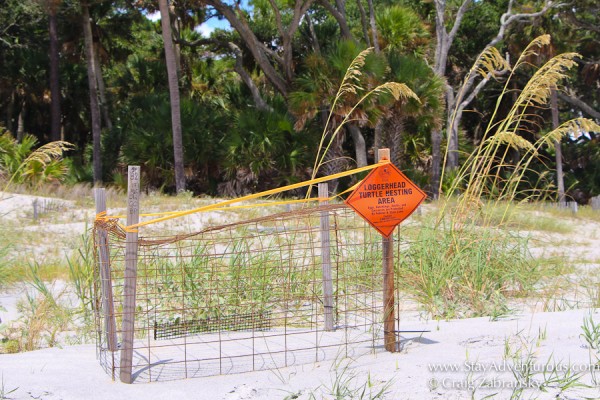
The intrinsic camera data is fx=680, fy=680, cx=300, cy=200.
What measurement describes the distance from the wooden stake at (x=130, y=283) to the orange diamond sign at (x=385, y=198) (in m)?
1.44

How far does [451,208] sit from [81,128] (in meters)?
24.7

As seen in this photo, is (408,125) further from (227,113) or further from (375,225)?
(375,225)

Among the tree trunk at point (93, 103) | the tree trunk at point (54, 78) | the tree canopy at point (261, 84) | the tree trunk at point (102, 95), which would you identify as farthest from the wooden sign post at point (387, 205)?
the tree trunk at point (102, 95)

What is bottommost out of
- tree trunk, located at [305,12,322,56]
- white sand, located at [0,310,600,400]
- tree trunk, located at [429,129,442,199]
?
white sand, located at [0,310,600,400]

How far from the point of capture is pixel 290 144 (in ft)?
63.7

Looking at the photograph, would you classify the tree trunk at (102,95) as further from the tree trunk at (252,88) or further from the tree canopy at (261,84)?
the tree trunk at (252,88)

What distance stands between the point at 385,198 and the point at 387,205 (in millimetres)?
53

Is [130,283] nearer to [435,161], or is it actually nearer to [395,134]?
[395,134]

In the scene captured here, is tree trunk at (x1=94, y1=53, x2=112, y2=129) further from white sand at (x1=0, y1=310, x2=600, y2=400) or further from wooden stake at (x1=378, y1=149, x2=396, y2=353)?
wooden stake at (x1=378, y1=149, x2=396, y2=353)

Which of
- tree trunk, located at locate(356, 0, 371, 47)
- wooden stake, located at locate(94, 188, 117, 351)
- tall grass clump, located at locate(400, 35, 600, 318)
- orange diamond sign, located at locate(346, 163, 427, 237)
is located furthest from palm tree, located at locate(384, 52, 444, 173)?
wooden stake, located at locate(94, 188, 117, 351)

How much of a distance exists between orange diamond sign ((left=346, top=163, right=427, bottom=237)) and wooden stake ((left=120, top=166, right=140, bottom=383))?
144 cm

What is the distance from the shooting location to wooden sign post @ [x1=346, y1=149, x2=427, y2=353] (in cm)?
470

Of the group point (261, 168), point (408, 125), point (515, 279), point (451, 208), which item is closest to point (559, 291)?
point (515, 279)

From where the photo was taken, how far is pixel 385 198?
15.6 feet
